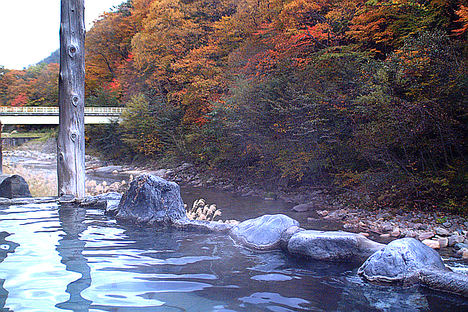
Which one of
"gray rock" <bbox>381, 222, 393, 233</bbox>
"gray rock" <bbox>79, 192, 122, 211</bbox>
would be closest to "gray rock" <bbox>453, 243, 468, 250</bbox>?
"gray rock" <bbox>381, 222, 393, 233</bbox>

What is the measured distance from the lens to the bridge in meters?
29.2

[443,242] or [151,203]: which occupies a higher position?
[151,203]

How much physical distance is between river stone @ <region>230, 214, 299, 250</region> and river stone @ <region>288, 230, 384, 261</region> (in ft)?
1.34

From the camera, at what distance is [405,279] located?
12.1ft

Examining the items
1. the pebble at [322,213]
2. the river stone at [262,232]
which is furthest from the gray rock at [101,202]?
the pebble at [322,213]

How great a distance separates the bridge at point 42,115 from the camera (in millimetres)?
29219

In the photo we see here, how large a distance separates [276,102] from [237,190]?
4558 mm

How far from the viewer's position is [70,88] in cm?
746

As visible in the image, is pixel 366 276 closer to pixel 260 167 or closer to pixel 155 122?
pixel 260 167

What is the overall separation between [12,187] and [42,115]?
2482 centimetres

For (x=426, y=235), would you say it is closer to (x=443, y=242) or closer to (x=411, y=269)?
(x=443, y=242)

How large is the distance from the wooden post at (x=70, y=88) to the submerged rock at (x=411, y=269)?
20.3ft

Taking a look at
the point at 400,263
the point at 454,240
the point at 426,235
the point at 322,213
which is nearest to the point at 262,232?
the point at 400,263

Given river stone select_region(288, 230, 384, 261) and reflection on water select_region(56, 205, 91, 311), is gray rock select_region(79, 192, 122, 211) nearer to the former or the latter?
reflection on water select_region(56, 205, 91, 311)
